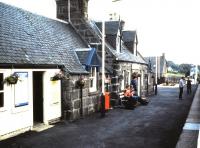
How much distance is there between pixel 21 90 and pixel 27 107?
82 cm

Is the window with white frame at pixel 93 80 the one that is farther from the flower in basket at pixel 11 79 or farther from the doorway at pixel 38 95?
the flower in basket at pixel 11 79

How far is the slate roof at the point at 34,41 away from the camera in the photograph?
12.4 metres

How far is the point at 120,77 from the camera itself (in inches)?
881

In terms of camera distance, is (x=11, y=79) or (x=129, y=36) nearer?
(x=11, y=79)

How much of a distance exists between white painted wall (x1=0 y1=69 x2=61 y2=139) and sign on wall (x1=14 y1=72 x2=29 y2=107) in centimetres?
12

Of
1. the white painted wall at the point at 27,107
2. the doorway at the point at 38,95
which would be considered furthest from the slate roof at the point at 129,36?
the doorway at the point at 38,95

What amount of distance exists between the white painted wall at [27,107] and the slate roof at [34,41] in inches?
23.6

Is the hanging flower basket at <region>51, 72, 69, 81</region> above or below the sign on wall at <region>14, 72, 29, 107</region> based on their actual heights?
above

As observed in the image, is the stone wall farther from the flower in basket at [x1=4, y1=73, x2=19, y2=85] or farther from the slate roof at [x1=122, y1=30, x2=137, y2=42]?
the slate roof at [x1=122, y1=30, x2=137, y2=42]

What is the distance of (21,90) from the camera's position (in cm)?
1206

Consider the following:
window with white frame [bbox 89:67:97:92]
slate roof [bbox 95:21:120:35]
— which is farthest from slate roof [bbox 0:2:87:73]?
slate roof [bbox 95:21:120:35]

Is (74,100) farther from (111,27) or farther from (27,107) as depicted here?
(111,27)

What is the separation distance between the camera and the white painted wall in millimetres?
11148

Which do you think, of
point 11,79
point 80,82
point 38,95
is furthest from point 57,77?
point 11,79
